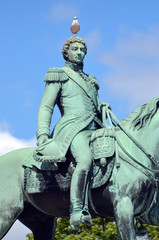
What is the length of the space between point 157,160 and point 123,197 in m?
0.76

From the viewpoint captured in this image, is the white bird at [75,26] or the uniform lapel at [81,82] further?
the white bird at [75,26]

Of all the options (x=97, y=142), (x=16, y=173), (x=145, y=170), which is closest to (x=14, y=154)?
(x=16, y=173)

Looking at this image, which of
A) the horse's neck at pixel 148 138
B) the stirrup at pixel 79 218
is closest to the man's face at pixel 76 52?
the horse's neck at pixel 148 138

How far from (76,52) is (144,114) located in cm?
156

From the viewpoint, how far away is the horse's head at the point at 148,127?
8.05 m

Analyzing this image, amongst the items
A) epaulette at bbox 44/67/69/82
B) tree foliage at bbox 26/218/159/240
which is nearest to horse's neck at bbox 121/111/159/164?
epaulette at bbox 44/67/69/82

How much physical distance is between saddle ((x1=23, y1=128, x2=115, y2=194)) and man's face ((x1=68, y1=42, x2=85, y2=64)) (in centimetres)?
135

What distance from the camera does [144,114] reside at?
26.7 feet

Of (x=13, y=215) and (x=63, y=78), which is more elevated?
(x=63, y=78)

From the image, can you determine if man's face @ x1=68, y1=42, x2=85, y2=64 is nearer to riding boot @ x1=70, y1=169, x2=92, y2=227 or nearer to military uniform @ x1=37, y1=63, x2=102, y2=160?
military uniform @ x1=37, y1=63, x2=102, y2=160

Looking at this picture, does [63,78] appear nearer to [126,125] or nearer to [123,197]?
[126,125]

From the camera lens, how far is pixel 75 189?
7863mm

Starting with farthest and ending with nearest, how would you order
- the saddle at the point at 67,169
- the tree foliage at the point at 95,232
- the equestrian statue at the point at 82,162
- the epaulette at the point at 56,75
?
the tree foliage at the point at 95,232
the epaulette at the point at 56,75
the saddle at the point at 67,169
the equestrian statue at the point at 82,162

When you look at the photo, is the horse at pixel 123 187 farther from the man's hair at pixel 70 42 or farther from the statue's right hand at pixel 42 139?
the man's hair at pixel 70 42
